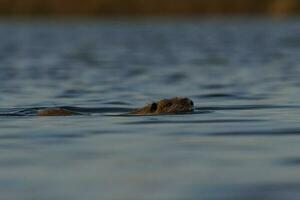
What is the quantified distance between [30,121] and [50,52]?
2994 centimetres

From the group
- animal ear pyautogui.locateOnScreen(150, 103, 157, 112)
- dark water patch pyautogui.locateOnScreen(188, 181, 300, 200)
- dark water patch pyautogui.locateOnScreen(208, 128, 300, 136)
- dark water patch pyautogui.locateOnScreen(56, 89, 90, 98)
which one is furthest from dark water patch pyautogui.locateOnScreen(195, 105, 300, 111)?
dark water patch pyautogui.locateOnScreen(188, 181, 300, 200)

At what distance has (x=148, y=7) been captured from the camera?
339 feet

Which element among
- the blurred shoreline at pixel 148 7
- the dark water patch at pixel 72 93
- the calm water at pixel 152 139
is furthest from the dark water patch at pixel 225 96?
the blurred shoreline at pixel 148 7

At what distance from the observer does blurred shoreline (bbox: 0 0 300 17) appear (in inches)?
3878

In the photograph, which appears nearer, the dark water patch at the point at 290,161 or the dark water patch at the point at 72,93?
the dark water patch at the point at 290,161

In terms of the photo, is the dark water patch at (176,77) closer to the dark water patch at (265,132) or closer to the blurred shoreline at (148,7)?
the dark water patch at (265,132)

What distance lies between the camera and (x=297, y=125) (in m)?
14.4

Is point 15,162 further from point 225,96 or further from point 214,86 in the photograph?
point 214,86

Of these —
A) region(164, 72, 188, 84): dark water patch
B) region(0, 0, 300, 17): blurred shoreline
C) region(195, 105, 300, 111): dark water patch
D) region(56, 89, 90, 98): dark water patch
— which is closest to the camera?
region(195, 105, 300, 111): dark water patch

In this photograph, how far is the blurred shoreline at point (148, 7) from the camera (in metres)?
98.5

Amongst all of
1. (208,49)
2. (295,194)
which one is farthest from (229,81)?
(208,49)

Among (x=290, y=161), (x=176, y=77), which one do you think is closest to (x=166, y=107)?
(x=290, y=161)

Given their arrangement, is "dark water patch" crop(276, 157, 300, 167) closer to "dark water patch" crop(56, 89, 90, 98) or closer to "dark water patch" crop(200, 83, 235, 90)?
"dark water patch" crop(56, 89, 90, 98)

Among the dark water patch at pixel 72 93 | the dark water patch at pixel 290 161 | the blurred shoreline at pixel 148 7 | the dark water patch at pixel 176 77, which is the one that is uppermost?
the blurred shoreline at pixel 148 7
